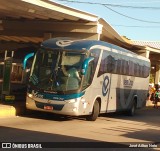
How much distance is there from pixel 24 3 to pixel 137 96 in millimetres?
9344

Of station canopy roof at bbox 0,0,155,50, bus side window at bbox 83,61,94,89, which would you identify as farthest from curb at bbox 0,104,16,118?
station canopy roof at bbox 0,0,155,50

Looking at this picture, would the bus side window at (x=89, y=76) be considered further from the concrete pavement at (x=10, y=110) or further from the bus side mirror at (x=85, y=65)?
the concrete pavement at (x=10, y=110)

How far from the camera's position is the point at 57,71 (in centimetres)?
1812

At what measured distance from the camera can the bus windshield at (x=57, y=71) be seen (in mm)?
17938

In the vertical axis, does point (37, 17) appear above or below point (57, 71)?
above

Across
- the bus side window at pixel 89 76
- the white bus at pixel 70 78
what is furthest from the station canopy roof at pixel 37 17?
the bus side window at pixel 89 76

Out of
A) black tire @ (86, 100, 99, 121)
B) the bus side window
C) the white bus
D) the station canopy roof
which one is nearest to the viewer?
the white bus

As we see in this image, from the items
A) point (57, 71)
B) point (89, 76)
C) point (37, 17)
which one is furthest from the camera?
point (37, 17)

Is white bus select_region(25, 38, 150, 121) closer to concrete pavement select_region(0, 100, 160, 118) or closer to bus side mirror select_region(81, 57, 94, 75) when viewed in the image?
bus side mirror select_region(81, 57, 94, 75)

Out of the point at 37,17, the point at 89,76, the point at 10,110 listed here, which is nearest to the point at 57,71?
the point at 89,76

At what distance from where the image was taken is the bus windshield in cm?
1794

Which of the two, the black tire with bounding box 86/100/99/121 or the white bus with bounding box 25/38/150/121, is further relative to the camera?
the black tire with bounding box 86/100/99/121

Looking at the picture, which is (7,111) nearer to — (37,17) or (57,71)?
(57,71)

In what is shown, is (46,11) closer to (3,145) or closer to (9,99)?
(9,99)
